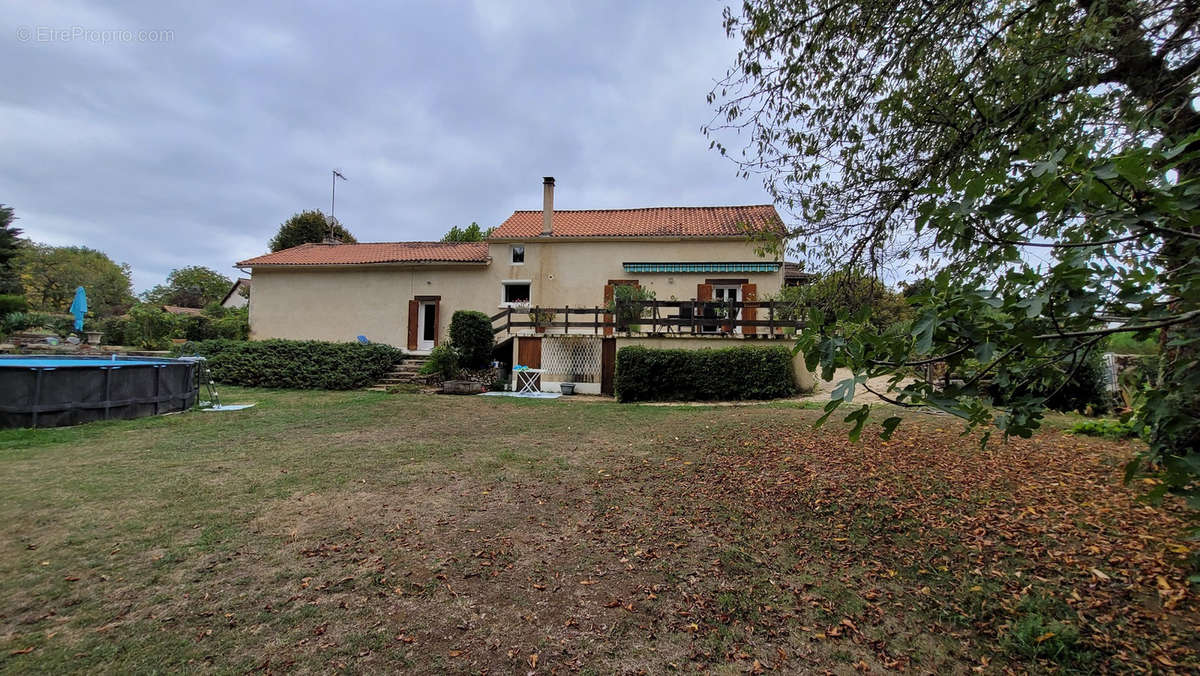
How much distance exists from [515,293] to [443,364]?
15.8 ft

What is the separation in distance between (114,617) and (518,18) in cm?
799

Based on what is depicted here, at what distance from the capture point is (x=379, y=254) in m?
18.9

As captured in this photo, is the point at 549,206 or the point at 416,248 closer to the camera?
the point at 549,206

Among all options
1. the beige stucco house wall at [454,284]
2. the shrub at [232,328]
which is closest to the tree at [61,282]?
the shrub at [232,328]

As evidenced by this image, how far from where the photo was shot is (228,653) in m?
2.23

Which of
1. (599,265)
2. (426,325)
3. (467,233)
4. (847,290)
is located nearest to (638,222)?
(599,265)

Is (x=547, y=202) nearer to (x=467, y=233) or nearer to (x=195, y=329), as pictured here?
→ (x=195, y=329)

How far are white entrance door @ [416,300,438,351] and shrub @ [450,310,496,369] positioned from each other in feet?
12.1

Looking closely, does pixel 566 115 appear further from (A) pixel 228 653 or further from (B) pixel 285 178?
(B) pixel 285 178

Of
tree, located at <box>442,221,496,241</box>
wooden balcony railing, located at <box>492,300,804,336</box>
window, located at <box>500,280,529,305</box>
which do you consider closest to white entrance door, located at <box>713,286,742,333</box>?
wooden balcony railing, located at <box>492,300,804,336</box>

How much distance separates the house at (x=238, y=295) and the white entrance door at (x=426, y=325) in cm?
2624

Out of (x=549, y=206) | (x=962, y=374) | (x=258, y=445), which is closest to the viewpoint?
(x=962, y=374)

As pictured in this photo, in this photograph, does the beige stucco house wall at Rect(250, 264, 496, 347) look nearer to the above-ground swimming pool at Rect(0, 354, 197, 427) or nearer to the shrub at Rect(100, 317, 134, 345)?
the shrub at Rect(100, 317, 134, 345)

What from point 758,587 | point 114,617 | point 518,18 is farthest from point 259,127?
point 758,587
